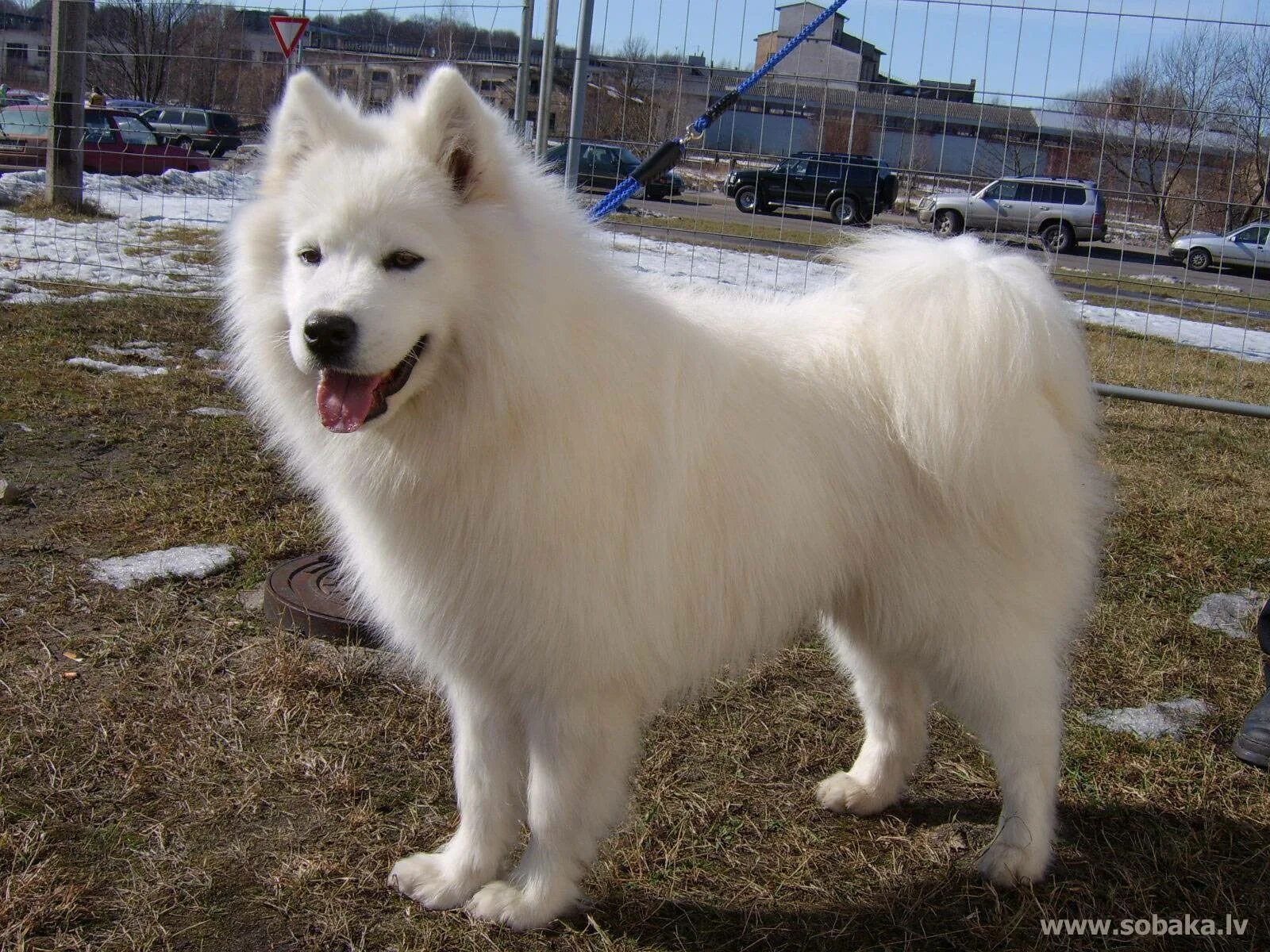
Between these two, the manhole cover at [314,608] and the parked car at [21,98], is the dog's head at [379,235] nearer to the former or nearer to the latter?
the manhole cover at [314,608]

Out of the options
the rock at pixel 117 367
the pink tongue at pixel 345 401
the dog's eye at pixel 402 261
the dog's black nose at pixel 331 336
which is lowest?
the rock at pixel 117 367

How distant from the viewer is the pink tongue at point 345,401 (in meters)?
1.87

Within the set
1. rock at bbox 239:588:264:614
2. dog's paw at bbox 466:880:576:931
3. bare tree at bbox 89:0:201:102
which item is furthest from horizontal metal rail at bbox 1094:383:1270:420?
bare tree at bbox 89:0:201:102

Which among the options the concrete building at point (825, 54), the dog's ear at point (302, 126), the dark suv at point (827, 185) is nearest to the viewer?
the dog's ear at point (302, 126)

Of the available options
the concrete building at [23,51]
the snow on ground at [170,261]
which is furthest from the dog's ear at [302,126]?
the concrete building at [23,51]

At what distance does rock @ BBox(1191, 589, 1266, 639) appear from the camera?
12.6ft

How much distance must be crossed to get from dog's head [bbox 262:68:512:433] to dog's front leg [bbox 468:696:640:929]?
0.77m

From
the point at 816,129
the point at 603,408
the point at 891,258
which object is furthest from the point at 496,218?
the point at 816,129

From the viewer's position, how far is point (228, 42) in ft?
32.0

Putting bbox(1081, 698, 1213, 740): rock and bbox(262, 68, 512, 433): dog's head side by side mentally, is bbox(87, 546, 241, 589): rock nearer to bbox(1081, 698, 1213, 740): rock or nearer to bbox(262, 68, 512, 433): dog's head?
bbox(262, 68, 512, 433): dog's head

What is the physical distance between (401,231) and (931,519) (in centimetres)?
136

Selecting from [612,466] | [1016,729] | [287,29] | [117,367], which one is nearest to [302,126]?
[612,466]

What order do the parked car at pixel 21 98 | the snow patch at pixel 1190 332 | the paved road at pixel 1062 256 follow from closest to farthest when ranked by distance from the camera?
the paved road at pixel 1062 256
the snow patch at pixel 1190 332
the parked car at pixel 21 98

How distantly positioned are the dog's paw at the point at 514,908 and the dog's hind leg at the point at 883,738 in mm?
899
